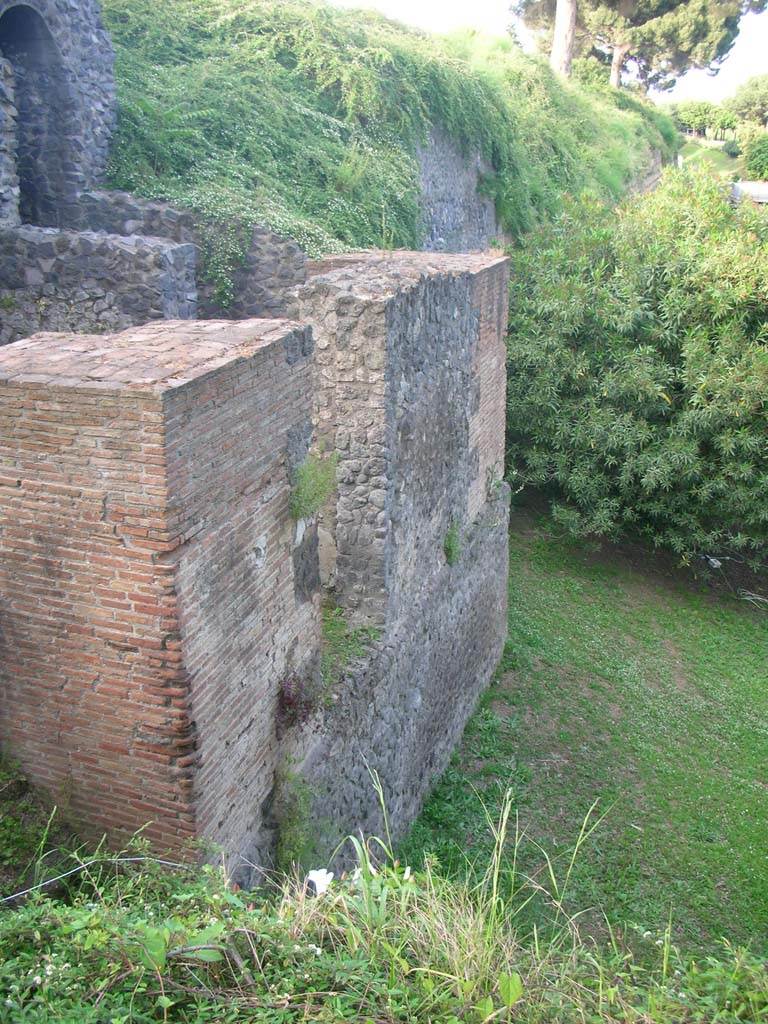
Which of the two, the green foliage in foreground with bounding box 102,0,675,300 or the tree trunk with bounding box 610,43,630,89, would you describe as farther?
the tree trunk with bounding box 610,43,630,89

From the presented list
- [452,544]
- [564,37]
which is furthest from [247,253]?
[564,37]

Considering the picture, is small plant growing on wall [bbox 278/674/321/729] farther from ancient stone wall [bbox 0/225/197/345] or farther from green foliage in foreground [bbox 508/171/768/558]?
green foliage in foreground [bbox 508/171/768/558]

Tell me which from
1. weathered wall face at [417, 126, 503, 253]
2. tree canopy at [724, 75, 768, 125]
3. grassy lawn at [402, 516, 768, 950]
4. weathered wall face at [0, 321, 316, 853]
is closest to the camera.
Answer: weathered wall face at [0, 321, 316, 853]

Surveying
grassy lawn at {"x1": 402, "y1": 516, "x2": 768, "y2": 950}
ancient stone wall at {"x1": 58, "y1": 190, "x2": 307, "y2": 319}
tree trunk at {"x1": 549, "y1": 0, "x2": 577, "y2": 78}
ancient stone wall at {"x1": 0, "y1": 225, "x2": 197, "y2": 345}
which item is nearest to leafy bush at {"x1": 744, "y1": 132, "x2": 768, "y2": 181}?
tree trunk at {"x1": 549, "y1": 0, "x2": 577, "y2": 78}

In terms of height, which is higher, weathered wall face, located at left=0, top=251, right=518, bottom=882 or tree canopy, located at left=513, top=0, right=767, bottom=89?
tree canopy, located at left=513, top=0, right=767, bottom=89

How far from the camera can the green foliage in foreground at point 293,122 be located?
10516mm

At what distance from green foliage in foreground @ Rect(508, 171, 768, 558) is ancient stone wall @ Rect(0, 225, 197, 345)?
6.16m

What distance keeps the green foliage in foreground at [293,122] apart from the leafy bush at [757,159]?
16788 mm

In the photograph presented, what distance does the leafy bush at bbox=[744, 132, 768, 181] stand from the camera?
33.0 metres

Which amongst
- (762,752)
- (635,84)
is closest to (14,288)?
(762,752)

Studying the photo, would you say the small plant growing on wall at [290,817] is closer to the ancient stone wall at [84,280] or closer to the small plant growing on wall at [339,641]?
the small plant growing on wall at [339,641]

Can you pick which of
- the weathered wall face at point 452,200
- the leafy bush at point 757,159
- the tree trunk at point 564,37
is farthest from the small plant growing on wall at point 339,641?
the leafy bush at point 757,159

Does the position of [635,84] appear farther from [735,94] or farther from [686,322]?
[686,322]

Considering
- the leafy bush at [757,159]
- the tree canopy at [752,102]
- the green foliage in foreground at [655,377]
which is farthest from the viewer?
the tree canopy at [752,102]
